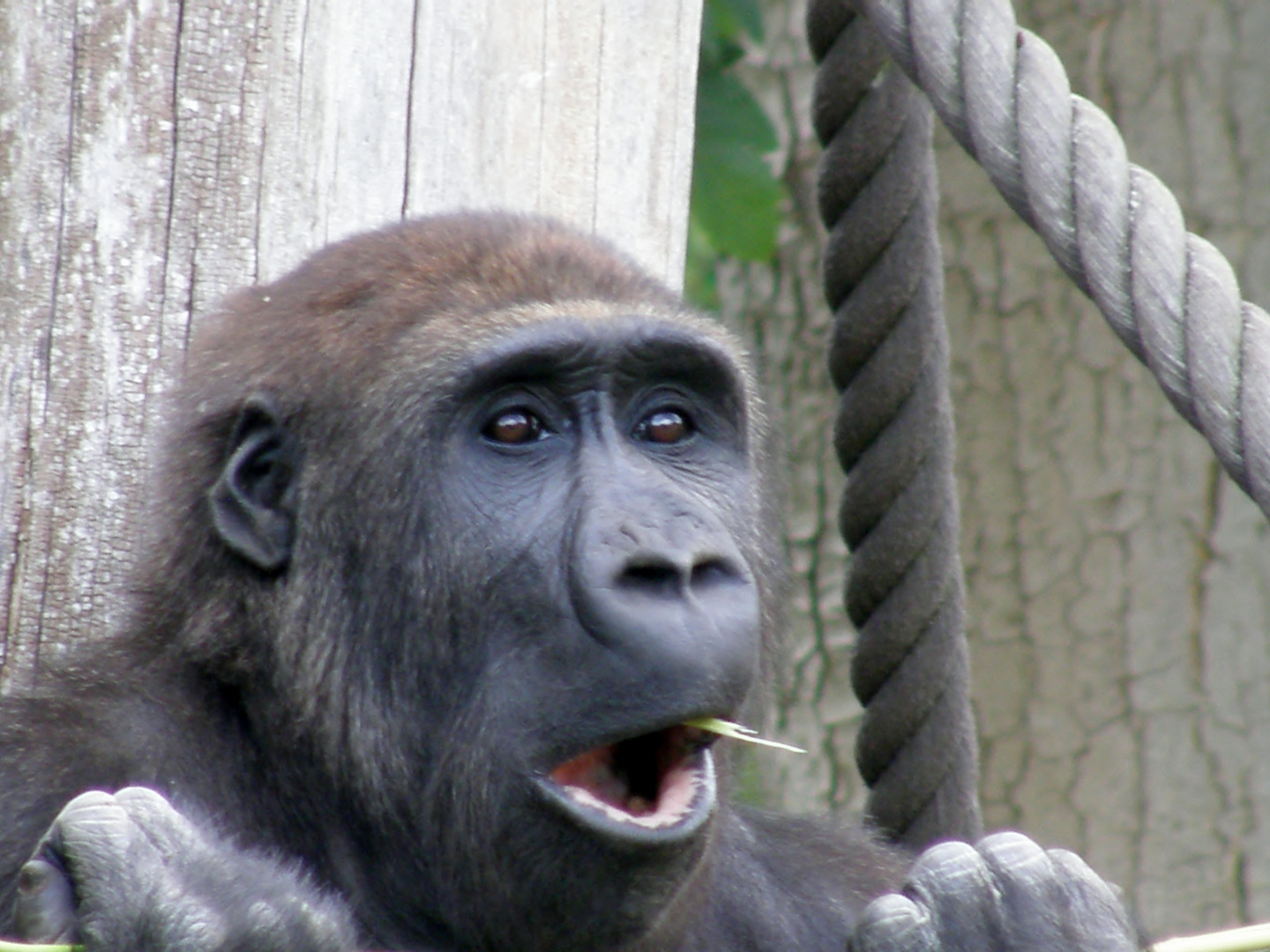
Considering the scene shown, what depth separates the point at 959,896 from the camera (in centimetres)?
254

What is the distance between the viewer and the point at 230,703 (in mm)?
2898

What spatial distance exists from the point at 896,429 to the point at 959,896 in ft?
4.80

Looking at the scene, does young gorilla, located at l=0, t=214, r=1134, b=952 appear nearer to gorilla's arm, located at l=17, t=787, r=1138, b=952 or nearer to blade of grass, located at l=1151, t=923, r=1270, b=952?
gorilla's arm, located at l=17, t=787, r=1138, b=952

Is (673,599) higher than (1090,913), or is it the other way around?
(673,599)

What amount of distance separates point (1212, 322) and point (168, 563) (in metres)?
1.63

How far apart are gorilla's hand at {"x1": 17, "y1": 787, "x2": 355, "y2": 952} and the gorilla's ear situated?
0.69 meters

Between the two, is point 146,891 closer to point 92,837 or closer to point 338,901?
point 92,837

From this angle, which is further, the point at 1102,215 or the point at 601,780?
the point at 1102,215

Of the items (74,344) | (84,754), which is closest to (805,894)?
(84,754)

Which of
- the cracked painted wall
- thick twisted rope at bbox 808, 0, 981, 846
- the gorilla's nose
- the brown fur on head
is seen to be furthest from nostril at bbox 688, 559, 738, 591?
the cracked painted wall

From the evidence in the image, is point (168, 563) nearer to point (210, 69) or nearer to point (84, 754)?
point (84, 754)

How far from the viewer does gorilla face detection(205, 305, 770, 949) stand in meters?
2.58

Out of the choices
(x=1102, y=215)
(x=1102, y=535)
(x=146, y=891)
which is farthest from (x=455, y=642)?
(x=1102, y=535)

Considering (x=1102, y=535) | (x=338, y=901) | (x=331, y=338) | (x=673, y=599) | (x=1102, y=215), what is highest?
(x=1102, y=215)
